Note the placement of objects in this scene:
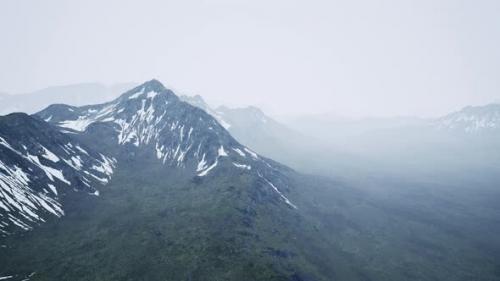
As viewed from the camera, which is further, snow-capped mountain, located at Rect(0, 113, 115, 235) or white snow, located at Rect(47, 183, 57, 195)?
white snow, located at Rect(47, 183, 57, 195)

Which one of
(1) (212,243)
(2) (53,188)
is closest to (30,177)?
(2) (53,188)

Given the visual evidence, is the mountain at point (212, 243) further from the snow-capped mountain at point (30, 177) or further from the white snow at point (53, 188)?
the white snow at point (53, 188)

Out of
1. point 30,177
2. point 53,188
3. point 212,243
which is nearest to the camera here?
point 212,243

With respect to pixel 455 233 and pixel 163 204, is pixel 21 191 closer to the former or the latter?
pixel 163 204

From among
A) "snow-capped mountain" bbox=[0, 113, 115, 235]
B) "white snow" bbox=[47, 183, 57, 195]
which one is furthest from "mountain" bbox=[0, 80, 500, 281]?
"white snow" bbox=[47, 183, 57, 195]

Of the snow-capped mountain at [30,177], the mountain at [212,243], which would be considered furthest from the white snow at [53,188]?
the mountain at [212,243]

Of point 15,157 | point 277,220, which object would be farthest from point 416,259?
point 15,157

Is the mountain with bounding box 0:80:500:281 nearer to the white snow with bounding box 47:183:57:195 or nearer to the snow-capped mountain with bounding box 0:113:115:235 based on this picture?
the snow-capped mountain with bounding box 0:113:115:235

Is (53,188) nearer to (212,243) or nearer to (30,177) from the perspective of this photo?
(30,177)
